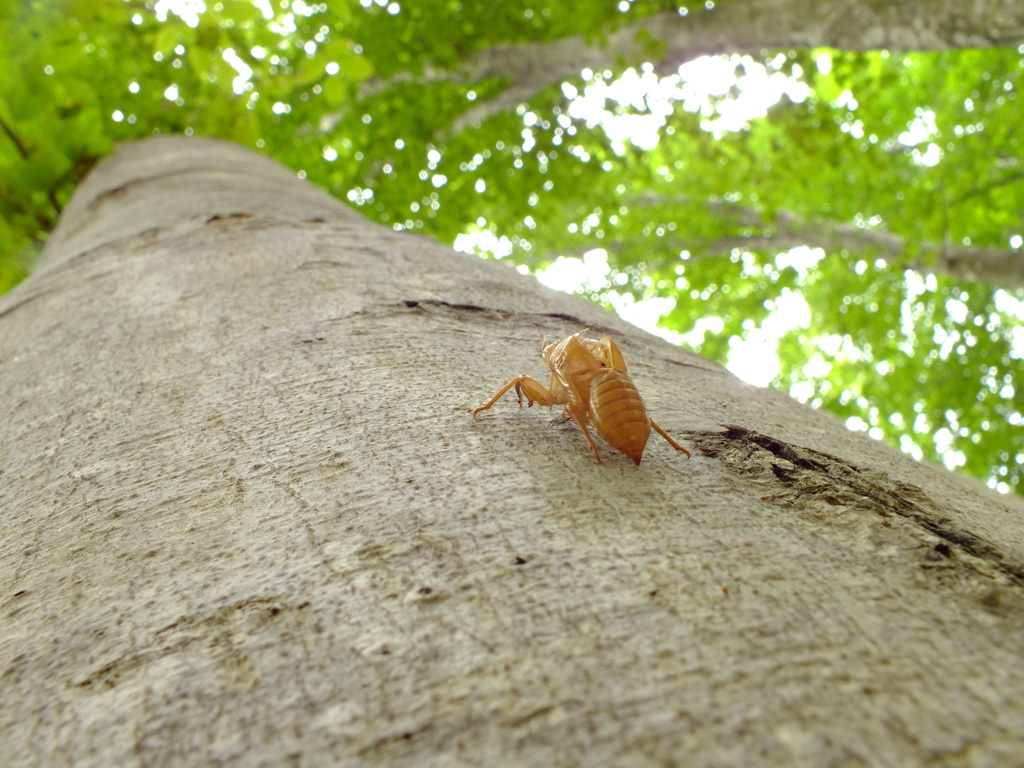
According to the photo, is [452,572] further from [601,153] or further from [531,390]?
[601,153]

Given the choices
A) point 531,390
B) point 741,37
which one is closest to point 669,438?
point 531,390

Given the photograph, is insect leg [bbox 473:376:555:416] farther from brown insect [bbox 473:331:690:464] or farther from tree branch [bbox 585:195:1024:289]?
tree branch [bbox 585:195:1024:289]

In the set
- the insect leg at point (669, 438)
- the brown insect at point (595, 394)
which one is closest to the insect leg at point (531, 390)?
the brown insect at point (595, 394)

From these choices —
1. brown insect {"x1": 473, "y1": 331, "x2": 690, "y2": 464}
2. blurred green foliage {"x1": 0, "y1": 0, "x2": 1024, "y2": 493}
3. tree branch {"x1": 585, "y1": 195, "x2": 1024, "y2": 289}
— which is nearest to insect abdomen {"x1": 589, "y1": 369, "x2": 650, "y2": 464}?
brown insect {"x1": 473, "y1": 331, "x2": 690, "y2": 464}

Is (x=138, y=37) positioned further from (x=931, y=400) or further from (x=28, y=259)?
(x=931, y=400)

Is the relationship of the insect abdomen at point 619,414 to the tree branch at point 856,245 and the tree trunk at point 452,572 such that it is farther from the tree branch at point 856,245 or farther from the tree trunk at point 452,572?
the tree branch at point 856,245

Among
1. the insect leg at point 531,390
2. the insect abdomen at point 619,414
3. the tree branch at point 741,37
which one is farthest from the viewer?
the tree branch at point 741,37

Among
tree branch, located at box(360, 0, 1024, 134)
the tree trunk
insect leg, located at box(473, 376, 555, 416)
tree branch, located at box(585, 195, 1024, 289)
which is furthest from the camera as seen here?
tree branch, located at box(585, 195, 1024, 289)
